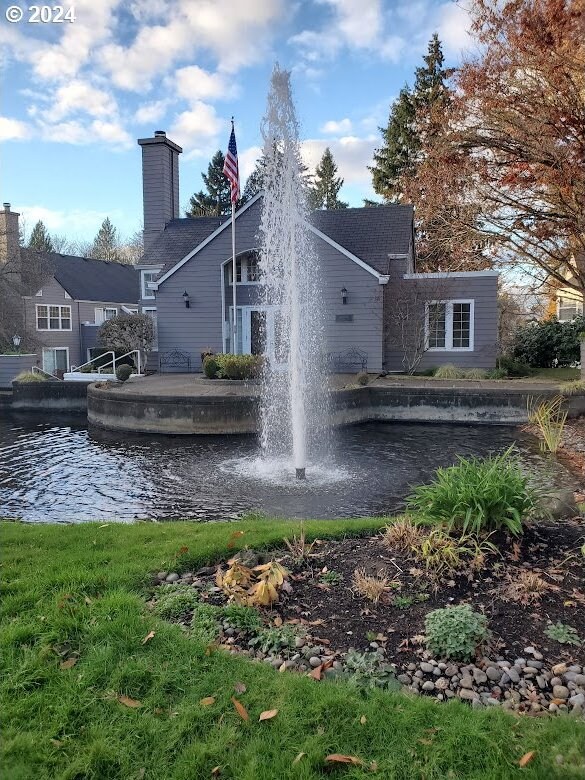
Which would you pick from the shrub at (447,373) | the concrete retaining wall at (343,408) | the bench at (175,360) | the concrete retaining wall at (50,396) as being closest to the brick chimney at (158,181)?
the bench at (175,360)

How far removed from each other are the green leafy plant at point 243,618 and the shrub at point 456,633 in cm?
101

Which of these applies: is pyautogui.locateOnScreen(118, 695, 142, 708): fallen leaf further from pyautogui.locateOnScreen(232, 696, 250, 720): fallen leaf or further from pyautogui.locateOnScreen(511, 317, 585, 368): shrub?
pyautogui.locateOnScreen(511, 317, 585, 368): shrub

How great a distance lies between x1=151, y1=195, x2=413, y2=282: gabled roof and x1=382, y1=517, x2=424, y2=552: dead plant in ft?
53.3

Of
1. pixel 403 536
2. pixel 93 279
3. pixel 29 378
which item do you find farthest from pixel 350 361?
pixel 93 279

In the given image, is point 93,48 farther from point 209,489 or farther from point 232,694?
point 232,694

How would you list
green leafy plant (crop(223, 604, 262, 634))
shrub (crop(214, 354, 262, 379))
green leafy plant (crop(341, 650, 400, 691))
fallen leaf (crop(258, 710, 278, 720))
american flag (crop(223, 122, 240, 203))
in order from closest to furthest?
fallen leaf (crop(258, 710, 278, 720)) → green leafy plant (crop(341, 650, 400, 691)) → green leafy plant (crop(223, 604, 262, 634)) → shrub (crop(214, 354, 262, 379)) → american flag (crop(223, 122, 240, 203))

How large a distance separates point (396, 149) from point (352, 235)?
17.1 metres

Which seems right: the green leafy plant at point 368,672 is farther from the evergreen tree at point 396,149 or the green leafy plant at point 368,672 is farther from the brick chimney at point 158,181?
the evergreen tree at point 396,149

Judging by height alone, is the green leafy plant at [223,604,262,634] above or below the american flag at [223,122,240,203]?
below

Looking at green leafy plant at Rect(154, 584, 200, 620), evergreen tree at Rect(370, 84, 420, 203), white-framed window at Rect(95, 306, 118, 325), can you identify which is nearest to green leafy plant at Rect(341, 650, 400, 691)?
green leafy plant at Rect(154, 584, 200, 620)

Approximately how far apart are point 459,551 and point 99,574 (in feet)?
8.35

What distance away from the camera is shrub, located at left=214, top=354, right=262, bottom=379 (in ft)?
56.6

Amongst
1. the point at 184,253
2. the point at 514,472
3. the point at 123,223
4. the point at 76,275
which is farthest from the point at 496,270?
the point at 123,223

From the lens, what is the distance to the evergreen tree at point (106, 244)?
58.4 meters
